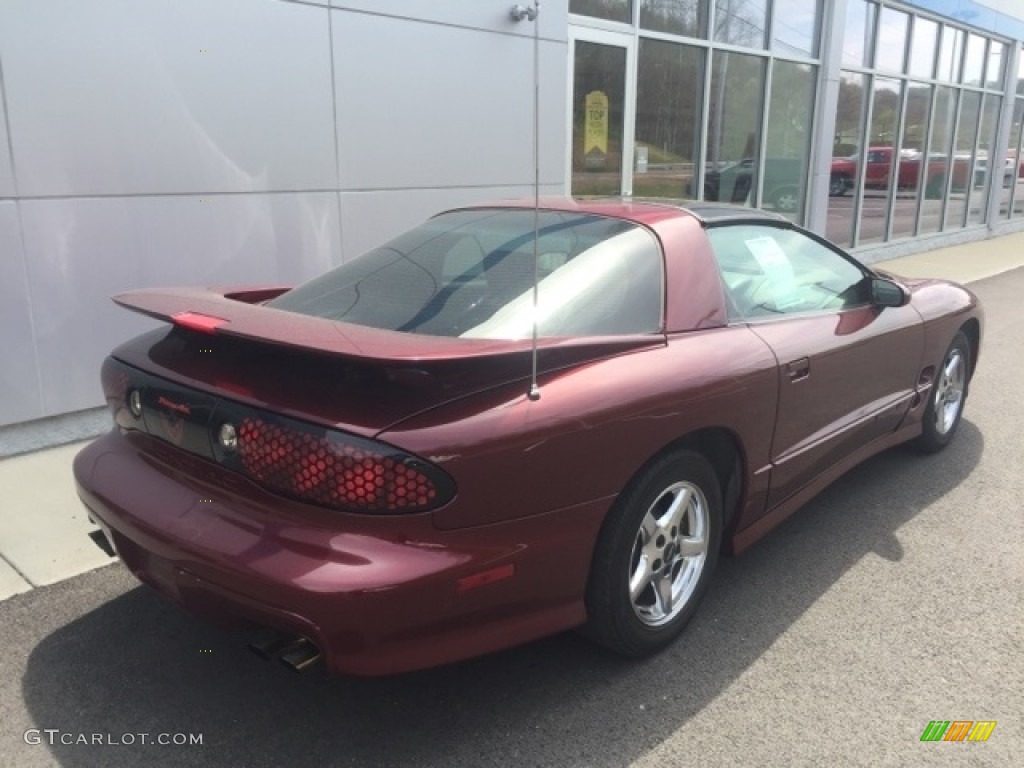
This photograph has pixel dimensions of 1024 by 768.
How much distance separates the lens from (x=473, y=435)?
2236 mm

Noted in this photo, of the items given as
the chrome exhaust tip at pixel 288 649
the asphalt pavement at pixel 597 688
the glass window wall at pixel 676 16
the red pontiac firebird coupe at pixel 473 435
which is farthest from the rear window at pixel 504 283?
the glass window wall at pixel 676 16

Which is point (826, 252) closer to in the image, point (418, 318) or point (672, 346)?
point (672, 346)

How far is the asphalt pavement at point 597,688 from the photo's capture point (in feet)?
8.02

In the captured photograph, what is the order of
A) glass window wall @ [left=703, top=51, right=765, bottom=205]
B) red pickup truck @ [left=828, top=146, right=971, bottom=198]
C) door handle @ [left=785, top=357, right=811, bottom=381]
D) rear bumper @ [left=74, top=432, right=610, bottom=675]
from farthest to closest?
red pickup truck @ [left=828, top=146, right=971, bottom=198]
glass window wall @ [left=703, top=51, right=765, bottom=205]
door handle @ [left=785, top=357, right=811, bottom=381]
rear bumper @ [left=74, top=432, right=610, bottom=675]

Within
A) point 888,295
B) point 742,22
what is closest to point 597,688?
point 888,295

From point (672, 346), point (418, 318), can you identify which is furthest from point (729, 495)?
point (418, 318)

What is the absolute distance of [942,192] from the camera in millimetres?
16156

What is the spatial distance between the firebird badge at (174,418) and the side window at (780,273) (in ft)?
6.32

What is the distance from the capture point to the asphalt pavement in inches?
96.2

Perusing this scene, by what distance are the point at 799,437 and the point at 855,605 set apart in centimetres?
65

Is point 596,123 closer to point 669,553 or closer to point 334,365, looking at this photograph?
point 669,553

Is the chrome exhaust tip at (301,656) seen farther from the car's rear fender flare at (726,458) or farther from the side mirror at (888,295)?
the side mirror at (888,295)

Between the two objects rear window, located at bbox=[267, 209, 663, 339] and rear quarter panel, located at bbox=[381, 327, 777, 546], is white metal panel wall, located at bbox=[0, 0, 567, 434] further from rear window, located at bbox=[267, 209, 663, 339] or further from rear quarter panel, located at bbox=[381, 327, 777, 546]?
rear quarter panel, located at bbox=[381, 327, 777, 546]

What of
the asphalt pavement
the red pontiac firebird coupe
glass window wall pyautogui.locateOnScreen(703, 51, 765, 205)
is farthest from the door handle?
glass window wall pyautogui.locateOnScreen(703, 51, 765, 205)
